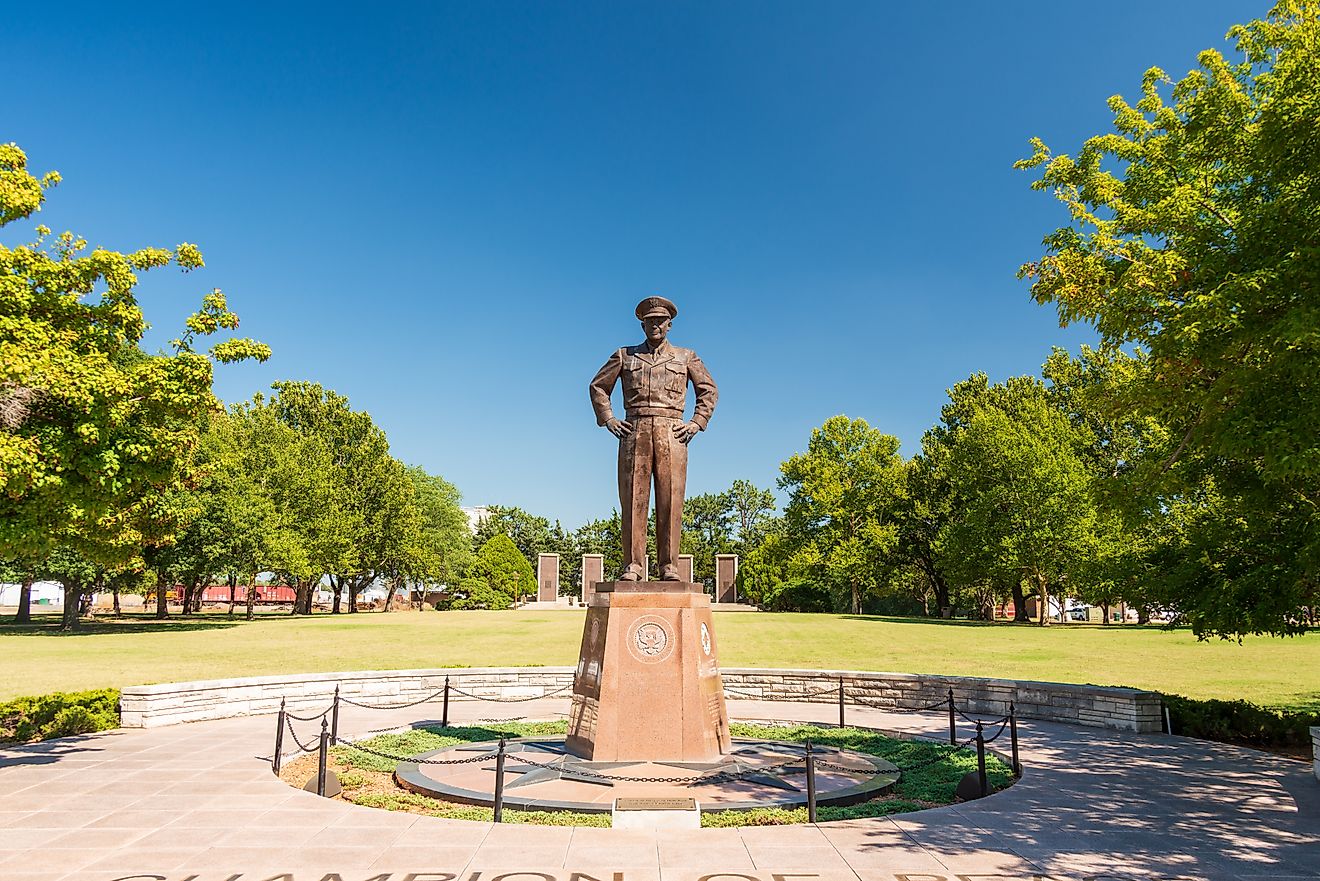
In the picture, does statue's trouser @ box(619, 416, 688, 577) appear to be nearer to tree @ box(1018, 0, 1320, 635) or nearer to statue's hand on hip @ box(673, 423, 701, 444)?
statue's hand on hip @ box(673, 423, 701, 444)

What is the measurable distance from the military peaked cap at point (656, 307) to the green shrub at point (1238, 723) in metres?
10.6

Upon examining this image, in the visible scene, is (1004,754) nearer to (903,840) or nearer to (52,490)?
(903,840)

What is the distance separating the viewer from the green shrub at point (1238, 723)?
11992 mm

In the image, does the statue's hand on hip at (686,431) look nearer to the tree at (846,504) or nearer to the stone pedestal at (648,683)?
the stone pedestal at (648,683)

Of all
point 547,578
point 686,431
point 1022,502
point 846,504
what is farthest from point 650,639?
point 547,578

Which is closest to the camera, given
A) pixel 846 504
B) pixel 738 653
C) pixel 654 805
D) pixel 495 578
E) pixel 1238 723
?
pixel 654 805

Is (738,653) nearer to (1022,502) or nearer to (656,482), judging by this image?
(656,482)

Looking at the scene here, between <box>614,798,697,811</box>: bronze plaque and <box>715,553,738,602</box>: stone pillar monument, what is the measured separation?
56.7 metres

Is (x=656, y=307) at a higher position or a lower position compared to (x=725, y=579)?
higher

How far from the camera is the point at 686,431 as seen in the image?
11.2 meters

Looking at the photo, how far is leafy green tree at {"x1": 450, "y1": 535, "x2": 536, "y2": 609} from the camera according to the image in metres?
70.8

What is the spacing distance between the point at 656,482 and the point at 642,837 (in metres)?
4.95

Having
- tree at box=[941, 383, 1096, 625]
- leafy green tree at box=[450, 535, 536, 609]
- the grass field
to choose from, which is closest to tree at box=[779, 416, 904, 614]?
tree at box=[941, 383, 1096, 625]

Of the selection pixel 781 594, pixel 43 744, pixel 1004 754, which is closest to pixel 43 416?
pixel 43 744
